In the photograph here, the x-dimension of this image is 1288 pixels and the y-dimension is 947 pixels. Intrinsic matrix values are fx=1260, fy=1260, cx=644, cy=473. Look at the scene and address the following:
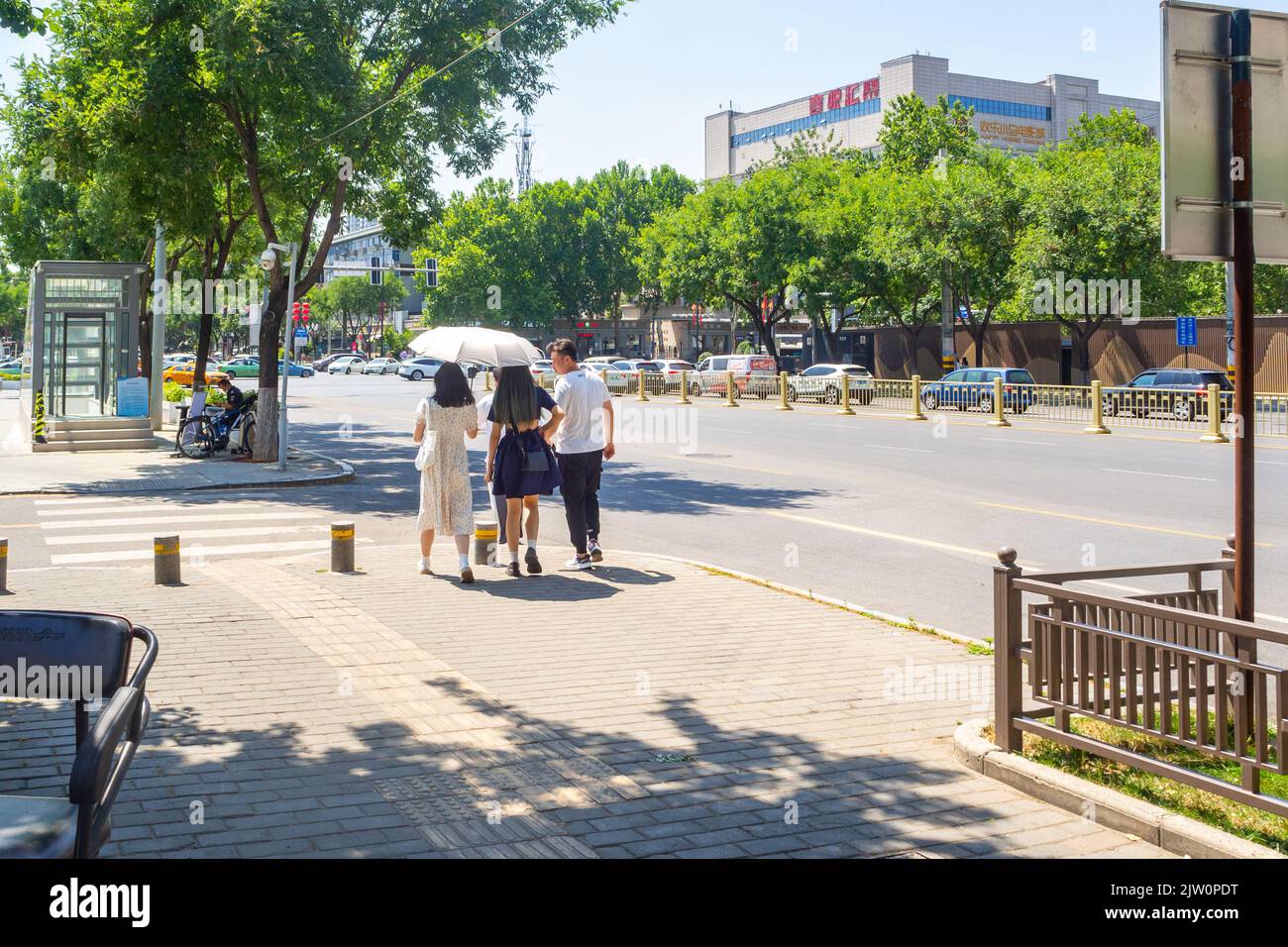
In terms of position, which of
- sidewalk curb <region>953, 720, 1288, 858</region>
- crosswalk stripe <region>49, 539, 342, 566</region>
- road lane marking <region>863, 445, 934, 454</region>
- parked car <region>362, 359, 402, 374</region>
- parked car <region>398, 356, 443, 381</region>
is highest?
parked car <region>362, 359, 402, 374</region>

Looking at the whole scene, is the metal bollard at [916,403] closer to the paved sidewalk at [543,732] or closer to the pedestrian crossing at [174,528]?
the pedestrian crossing at [174,528]

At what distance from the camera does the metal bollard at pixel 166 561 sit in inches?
393

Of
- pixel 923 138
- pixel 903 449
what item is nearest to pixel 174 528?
pixel 903 449

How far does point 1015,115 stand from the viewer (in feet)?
335

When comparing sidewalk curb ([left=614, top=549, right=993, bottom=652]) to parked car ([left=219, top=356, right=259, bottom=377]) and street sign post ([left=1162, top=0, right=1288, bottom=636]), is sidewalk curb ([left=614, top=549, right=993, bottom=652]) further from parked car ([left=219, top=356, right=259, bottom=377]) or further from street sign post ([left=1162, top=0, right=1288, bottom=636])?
parked car ([left=219, top=356, right=259, bottom=377])

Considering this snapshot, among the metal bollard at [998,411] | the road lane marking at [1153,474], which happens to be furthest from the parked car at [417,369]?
the road lane marking at [1153,474]

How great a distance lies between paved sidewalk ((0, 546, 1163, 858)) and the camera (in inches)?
187

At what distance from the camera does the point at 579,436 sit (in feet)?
34.9

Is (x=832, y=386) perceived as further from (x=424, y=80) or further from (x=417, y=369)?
(x=417, y=369)

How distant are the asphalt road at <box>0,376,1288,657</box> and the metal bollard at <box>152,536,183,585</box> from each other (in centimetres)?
215

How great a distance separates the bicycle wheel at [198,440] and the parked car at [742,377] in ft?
74.0

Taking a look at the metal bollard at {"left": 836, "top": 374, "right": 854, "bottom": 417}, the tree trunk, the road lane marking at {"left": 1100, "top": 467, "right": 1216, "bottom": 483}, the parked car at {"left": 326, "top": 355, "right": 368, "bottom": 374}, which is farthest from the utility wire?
the parked car at {"left": 326, "top": 355, "right": 368, "bottom": 374}
